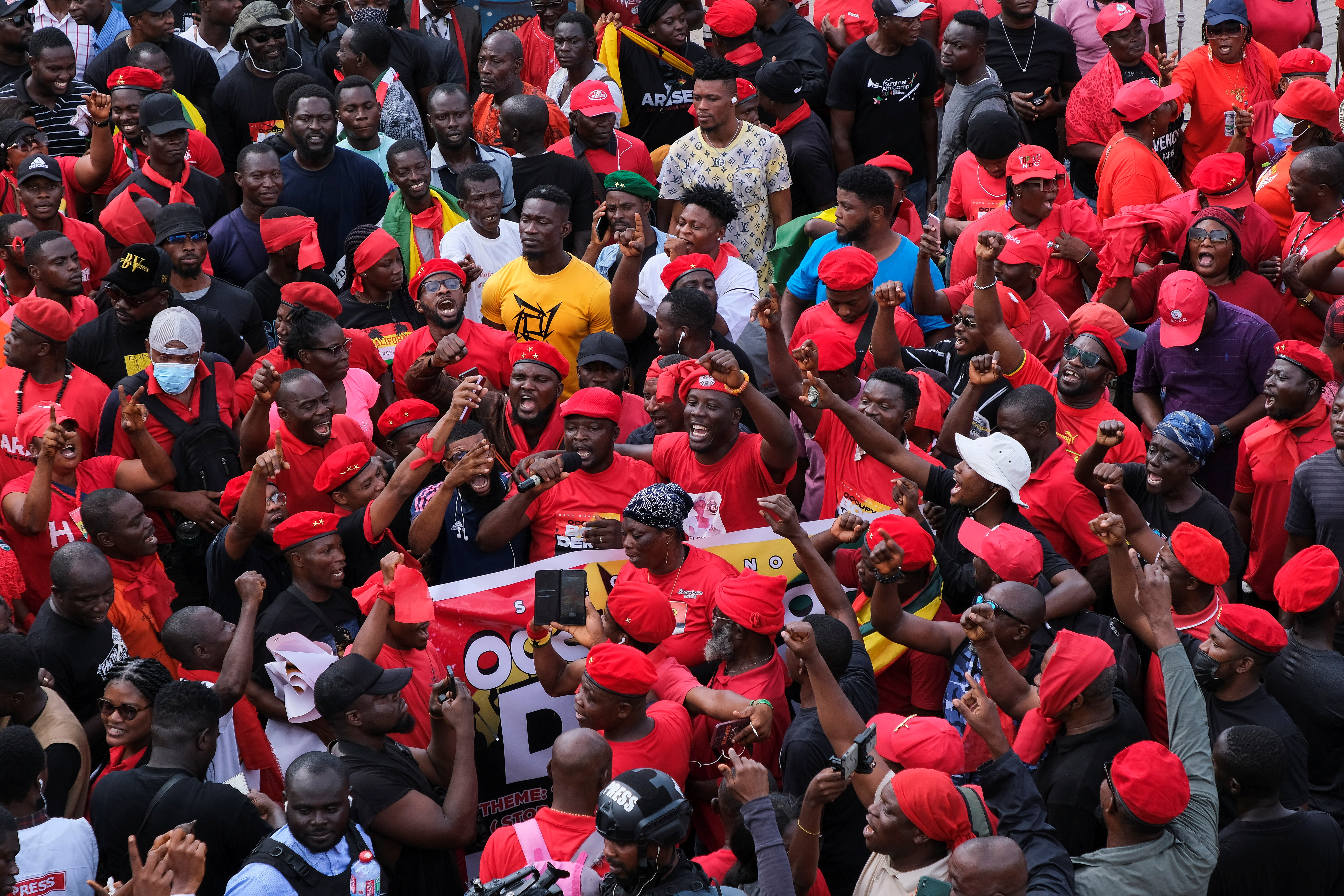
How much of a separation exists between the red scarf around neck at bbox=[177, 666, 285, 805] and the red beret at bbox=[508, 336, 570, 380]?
207 cm

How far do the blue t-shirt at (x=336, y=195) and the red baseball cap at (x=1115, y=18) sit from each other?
17.3 feet

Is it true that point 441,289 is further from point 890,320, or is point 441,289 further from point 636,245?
point 890,320

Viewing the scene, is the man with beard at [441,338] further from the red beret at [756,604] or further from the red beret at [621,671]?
the red beret at [621,671]

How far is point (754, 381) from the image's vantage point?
841cm

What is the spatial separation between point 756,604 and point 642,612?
48 centimetres

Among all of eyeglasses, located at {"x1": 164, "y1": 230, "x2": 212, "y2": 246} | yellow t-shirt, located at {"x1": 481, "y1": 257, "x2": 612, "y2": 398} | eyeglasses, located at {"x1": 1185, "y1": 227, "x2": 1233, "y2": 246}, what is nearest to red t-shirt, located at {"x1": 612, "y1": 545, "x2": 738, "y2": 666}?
yellow t-shirt, located at {"x1": 481, "y1": 257, "x2": 612, "y2": 398}

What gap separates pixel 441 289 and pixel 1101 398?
3.63 m

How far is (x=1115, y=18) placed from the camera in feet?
35.2

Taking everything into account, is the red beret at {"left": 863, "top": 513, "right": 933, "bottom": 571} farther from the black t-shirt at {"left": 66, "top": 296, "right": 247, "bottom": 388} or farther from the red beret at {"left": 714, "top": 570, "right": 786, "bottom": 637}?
the black t-shirt at {"left": 66, "top": 296, "right": 247, "bottom": 388}

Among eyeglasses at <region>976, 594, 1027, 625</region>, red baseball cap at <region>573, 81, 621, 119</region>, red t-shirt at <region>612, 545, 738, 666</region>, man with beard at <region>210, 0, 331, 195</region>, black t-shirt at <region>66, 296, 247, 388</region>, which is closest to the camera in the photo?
eyeglasses at <region>976, 594, 1027, 625</region>

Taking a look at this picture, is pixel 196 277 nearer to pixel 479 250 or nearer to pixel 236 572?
pixel 479 250

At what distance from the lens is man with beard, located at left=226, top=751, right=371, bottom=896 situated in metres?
4.92

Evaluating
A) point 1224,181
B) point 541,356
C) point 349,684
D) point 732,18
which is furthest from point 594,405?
point 732,18

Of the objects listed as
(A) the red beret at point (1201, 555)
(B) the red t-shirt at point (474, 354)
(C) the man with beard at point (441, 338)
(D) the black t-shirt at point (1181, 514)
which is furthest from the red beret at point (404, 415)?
(A) the red beret at point (1201, 555)
